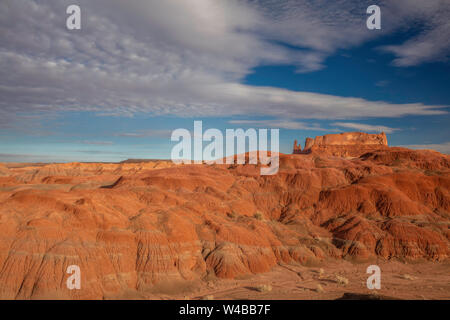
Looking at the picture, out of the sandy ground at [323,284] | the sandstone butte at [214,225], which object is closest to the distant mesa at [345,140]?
the sandstone butte at [214,225]

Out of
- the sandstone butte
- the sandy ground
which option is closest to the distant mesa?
the sandstone butte

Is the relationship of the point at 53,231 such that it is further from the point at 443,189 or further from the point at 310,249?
the point at 443,189

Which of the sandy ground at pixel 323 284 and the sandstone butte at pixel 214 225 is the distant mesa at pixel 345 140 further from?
the sandy ground at pixel 323 284

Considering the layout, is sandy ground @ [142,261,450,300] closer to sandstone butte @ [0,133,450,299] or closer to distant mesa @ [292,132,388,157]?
sandstone butte @ [0,133,450,299]

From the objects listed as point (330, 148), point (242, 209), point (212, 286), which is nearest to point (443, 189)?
point (242, 209)

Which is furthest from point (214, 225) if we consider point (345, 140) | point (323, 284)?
point (345, 140)

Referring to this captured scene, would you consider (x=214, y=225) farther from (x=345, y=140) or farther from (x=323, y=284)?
(x=345, y=140)
